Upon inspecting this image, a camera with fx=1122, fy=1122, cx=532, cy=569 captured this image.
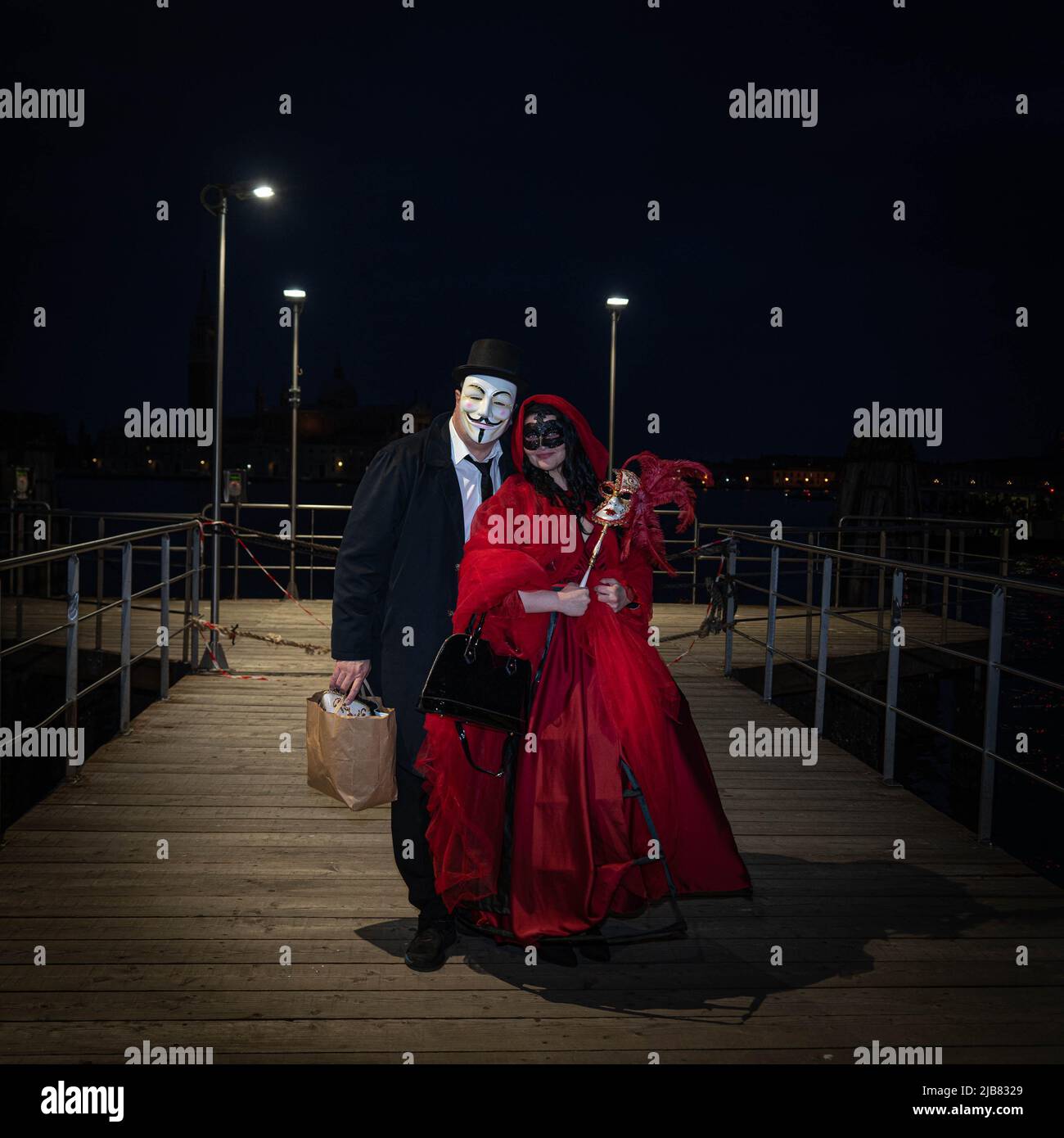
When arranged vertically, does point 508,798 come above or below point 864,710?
above

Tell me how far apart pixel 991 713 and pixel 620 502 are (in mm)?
2353

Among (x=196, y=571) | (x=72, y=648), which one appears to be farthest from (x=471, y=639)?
(x=196, y=571)

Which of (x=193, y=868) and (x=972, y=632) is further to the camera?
(x=972, y=632)

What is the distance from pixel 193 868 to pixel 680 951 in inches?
76.1

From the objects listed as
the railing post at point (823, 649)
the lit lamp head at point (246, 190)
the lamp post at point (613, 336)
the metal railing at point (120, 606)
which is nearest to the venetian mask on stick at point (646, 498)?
the metal railing at point (120, 606)

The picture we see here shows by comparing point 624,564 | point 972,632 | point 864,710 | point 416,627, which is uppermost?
point 624,564

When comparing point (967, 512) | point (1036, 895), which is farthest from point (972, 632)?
point (967, 512)

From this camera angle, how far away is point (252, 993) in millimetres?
3160

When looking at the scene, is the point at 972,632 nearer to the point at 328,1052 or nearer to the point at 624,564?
the point at 624,564

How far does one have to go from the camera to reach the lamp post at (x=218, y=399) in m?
9.00

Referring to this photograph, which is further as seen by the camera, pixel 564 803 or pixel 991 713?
pixel 991 713

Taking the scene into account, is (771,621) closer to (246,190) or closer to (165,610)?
(165,610)

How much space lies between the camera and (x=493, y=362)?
11.6ft
